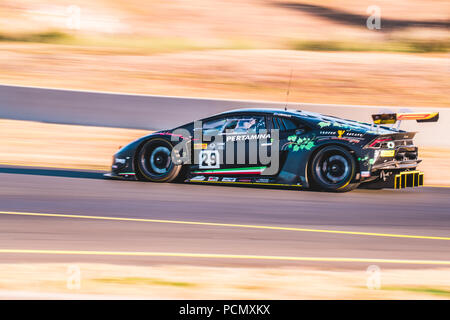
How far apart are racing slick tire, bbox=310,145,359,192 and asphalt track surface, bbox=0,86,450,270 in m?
0.18

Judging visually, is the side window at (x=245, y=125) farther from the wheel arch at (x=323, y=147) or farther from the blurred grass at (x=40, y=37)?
the blurred grass at (x=40, y=37)

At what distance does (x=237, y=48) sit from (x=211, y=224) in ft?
65.5

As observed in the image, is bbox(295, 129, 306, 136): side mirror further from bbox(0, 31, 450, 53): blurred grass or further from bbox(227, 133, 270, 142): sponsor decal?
bbox(0, 31, 450, 53): blurred grass

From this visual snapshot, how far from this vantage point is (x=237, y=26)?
33.9 m

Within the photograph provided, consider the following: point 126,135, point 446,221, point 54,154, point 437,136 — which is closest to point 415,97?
point 437,136

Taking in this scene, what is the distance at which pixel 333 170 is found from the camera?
33.9 feet

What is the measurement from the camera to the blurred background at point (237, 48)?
2152 cm

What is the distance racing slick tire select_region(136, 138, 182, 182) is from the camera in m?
10.9

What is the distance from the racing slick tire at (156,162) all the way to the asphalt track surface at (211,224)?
0.17 meters

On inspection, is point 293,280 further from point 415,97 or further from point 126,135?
point 415,97

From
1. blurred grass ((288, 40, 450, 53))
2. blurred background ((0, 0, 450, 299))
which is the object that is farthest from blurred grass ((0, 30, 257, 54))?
blurred grass ((288, 40, 450, 53))

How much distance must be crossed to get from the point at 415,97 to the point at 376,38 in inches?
427

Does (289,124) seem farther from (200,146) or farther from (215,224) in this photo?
(215,224)

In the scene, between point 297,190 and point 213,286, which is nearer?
point 213,286
